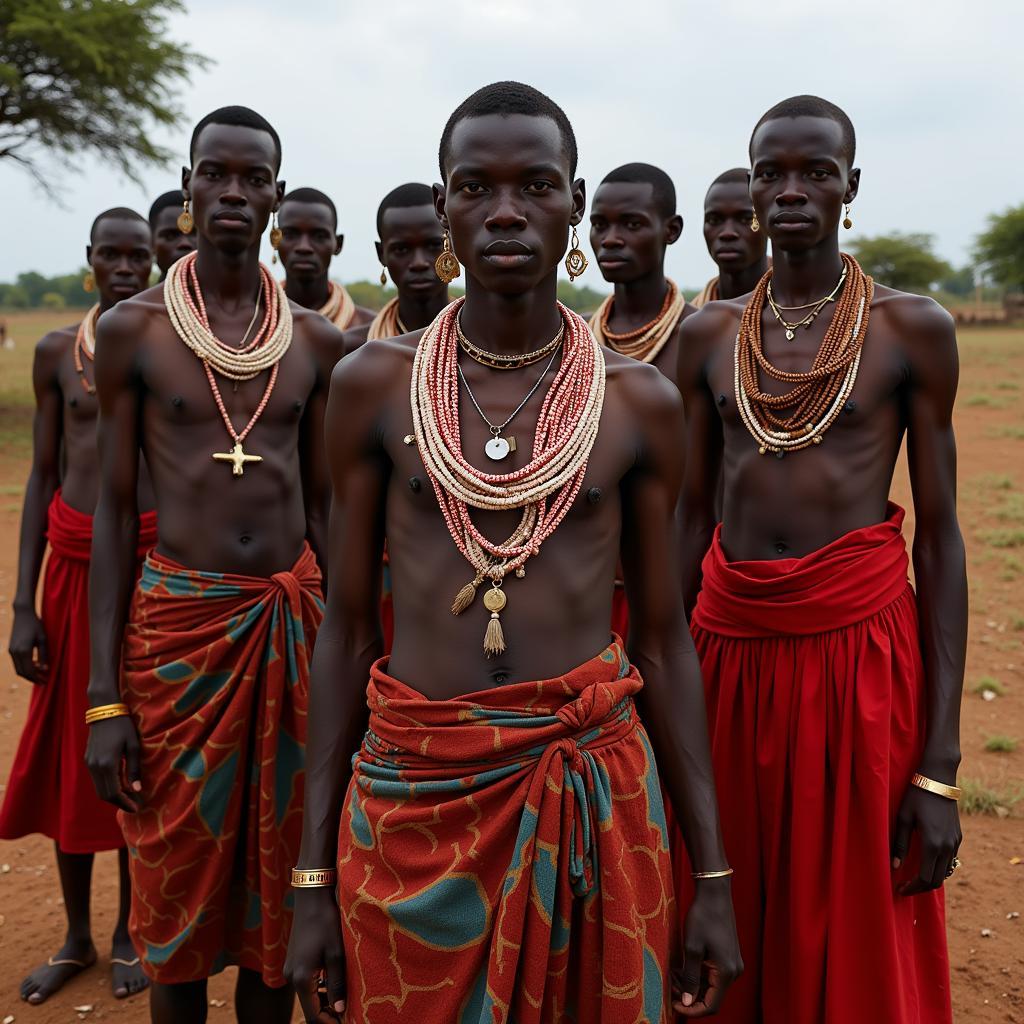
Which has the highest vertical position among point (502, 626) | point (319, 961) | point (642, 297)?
point (642, 297)

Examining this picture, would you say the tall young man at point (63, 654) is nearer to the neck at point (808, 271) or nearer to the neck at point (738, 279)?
the neck at point (808, 271)

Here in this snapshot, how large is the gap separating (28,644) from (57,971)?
113 cm

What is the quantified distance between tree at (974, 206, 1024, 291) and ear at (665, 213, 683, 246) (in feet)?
143

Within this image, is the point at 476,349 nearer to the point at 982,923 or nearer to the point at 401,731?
the point at 401,731

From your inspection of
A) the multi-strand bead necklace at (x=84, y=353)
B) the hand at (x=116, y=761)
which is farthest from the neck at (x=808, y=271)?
the multi-strand bead necklace at (x=84, y=353)

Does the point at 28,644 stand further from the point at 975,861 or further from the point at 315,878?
the point at 975,861

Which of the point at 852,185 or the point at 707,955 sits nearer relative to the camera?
the point at 707,955

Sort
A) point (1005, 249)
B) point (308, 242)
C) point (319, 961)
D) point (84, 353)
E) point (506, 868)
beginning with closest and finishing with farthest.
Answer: point (506, 868)
point (319, 961)
point (84, 353)
point (308, 242)
point (1005, 249)

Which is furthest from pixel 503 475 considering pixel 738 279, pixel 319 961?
pixel 738 279

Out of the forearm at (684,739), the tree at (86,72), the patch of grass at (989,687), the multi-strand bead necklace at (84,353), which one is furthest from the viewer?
the tree at (86,72)

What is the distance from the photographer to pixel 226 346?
3.38m

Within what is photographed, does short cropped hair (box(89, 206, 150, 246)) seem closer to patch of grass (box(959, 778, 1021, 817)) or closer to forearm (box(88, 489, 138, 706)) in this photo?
forearm (box(88, 489, 138, 706))

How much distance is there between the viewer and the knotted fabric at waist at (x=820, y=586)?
288cm

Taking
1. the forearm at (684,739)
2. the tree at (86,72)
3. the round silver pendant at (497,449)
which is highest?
the tree at (86,72)
